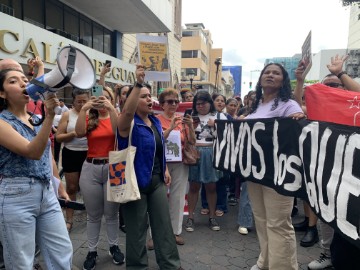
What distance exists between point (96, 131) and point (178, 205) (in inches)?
52.2

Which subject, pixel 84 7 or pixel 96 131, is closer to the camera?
pixel 96 131

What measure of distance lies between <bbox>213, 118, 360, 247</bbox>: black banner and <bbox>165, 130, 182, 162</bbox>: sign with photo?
1.59 feet

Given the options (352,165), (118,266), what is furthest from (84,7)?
(352,165)

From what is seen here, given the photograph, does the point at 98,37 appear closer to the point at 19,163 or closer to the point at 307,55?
the point at 307,55

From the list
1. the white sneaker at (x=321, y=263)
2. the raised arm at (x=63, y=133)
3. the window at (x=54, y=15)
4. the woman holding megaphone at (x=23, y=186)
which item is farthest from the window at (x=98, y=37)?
the white sneaker at (x=321, y=263)

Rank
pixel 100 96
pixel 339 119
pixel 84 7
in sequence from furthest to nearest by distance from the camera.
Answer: pixel 84 7, pixel 100 96, pixel 339 119

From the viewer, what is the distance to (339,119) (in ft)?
8.25

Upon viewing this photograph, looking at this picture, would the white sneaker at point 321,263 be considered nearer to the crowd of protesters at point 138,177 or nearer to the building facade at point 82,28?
Result: the crowd of protesters at point 138,177

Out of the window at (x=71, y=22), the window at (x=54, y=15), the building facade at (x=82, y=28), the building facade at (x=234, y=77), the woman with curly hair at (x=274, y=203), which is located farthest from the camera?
the building facade at (x=234, y=77)

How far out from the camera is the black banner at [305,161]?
185 centimetres

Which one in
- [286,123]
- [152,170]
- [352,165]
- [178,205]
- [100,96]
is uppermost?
[100,96]

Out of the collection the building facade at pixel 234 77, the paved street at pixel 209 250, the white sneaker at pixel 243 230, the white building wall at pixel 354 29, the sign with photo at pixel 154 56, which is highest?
the white building wall at pixel 354 29

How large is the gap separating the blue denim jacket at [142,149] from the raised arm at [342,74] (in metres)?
1.82

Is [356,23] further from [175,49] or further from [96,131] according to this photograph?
[96,131]
